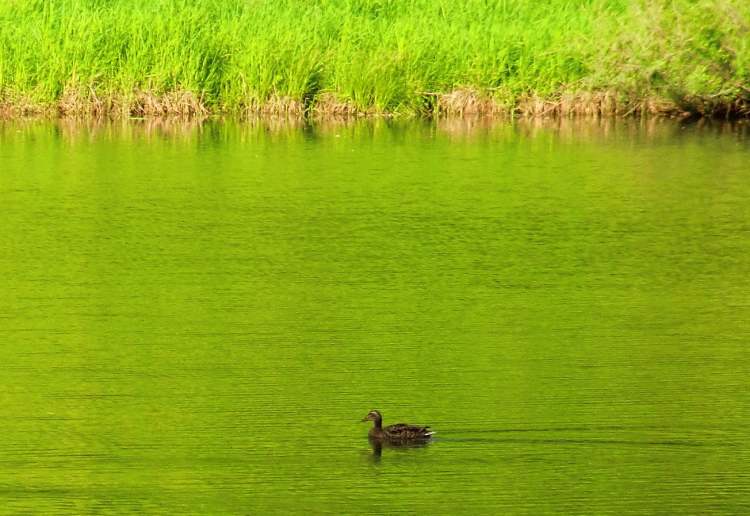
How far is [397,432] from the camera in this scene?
9.23 meters

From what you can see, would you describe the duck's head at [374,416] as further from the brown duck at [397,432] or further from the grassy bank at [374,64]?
the grassy bank at [374,64]

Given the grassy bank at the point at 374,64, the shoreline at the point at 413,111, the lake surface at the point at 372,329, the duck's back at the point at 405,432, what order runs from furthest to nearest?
the shoreline at the point at 413,111 → the grassy bank at the point at 374,64 → the duck's back at the point at 405,432 → the lake surface at the point at 372,329

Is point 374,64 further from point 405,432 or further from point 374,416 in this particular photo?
point 405,432

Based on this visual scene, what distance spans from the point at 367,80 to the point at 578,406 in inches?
561

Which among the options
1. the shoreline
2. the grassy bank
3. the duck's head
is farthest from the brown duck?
the shoreline

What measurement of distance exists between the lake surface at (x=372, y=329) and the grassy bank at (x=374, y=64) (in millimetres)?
2594

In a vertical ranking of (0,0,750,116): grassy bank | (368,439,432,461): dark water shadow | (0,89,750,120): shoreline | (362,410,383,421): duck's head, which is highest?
(0,0,750,116): grassy bank

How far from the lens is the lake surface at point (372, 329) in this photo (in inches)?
352

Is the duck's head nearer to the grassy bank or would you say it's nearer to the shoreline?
the grassy bank

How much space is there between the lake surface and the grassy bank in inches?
102

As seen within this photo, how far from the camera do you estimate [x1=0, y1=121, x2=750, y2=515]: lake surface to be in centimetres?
895

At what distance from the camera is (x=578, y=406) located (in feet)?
33.0

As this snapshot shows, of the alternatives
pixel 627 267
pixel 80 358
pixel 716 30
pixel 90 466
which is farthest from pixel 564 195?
pixel 90 466

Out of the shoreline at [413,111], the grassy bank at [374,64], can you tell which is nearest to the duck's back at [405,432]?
the grassy bank at [374,64]
